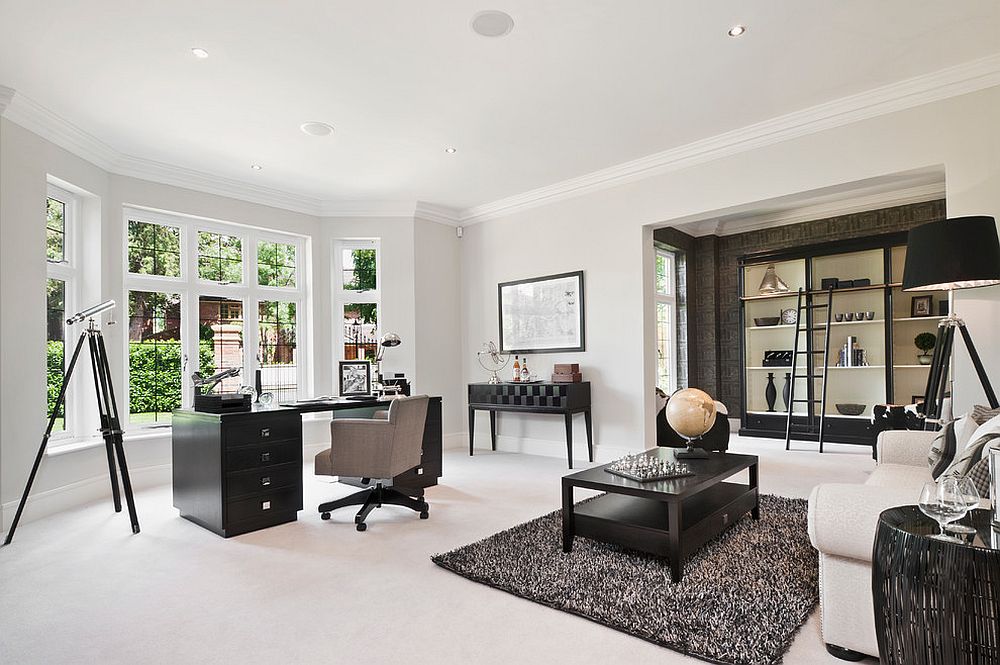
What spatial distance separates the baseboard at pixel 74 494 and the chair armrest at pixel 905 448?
17.2 feet

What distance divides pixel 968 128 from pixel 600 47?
8.16 ft

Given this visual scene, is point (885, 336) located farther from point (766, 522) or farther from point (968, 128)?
point (766, 522)

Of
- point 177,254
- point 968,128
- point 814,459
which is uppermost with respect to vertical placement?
point 968,128

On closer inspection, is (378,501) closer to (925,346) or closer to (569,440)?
(569,440)

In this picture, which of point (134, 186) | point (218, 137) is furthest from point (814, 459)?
point (134, 186)

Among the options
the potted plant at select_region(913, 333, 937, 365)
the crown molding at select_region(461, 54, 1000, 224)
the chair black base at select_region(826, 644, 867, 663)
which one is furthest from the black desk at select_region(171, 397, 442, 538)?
the potted plant at select_region(913, 333, 937, 365)

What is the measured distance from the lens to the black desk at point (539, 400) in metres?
5.38

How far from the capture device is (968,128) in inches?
145

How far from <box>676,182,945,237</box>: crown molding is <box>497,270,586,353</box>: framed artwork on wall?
5.38 feet

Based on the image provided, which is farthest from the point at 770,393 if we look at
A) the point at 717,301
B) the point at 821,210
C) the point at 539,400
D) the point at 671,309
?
the point at 539,400

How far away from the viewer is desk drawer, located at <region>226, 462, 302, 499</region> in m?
3.45

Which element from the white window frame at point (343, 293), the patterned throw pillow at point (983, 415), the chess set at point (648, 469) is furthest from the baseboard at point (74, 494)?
the patterned throw pillow at point (983, 415)

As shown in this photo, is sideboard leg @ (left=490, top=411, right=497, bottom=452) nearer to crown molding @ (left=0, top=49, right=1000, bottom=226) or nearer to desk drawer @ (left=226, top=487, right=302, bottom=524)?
crown molding @ (left=0, top=49, right=1000, bottom=226)

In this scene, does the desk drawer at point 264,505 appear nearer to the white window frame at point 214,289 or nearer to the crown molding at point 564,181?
the white window frame at point 214,289
